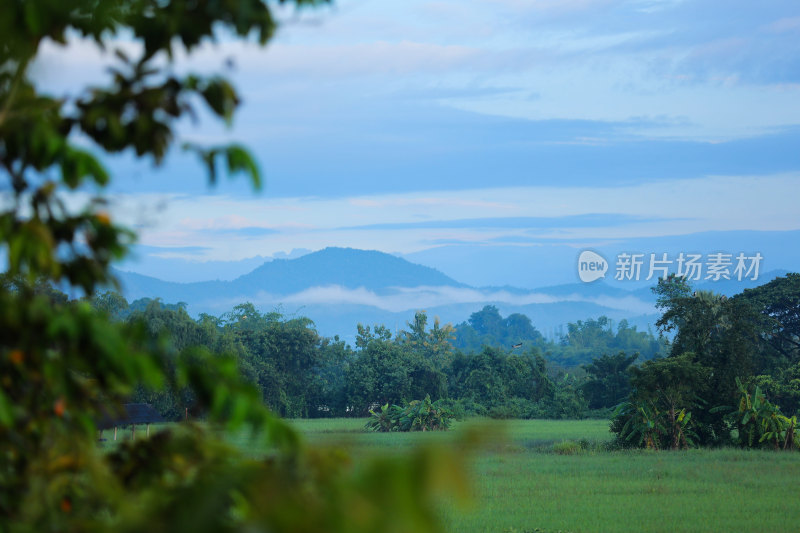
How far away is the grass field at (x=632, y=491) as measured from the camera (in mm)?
12047

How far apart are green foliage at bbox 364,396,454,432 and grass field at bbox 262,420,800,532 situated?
256 inches

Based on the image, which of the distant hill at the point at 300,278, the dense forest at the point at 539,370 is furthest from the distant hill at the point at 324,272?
the dense forest at the point at 539,370

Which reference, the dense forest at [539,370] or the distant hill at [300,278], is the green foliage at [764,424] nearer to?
the dense forest at [539,370]

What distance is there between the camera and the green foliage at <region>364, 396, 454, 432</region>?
2817 cm

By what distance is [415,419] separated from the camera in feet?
92.5

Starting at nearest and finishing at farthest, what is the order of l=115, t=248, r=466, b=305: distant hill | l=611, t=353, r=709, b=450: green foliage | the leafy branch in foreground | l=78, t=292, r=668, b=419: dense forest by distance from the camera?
the leafy branch in foreground < l=611, t=353, r=709, b=450: green foliage < l=78, t=292, r=668, b=419: dense forest < l=115, t=248, r=466, b=305: distant hill

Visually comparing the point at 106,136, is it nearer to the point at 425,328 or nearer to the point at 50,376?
the point at 50,376

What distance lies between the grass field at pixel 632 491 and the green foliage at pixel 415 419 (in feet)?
21.3

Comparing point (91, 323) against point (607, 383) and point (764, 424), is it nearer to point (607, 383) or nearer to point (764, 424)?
point (764, 424)

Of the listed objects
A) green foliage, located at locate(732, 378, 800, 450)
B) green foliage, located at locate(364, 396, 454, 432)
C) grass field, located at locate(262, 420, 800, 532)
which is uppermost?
green foliage, located at locate(732, 378, 800, 450)

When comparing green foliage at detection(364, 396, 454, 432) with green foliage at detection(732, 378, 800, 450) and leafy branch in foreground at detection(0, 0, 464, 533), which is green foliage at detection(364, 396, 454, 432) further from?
leafy branch in foreground at detection(0, 0, 464, 533)

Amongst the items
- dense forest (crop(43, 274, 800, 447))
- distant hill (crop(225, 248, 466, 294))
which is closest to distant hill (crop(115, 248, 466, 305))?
distant hill (crop(225, 248, 466, 294))

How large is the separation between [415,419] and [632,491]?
545 inches

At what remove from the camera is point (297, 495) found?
1.37 meters
